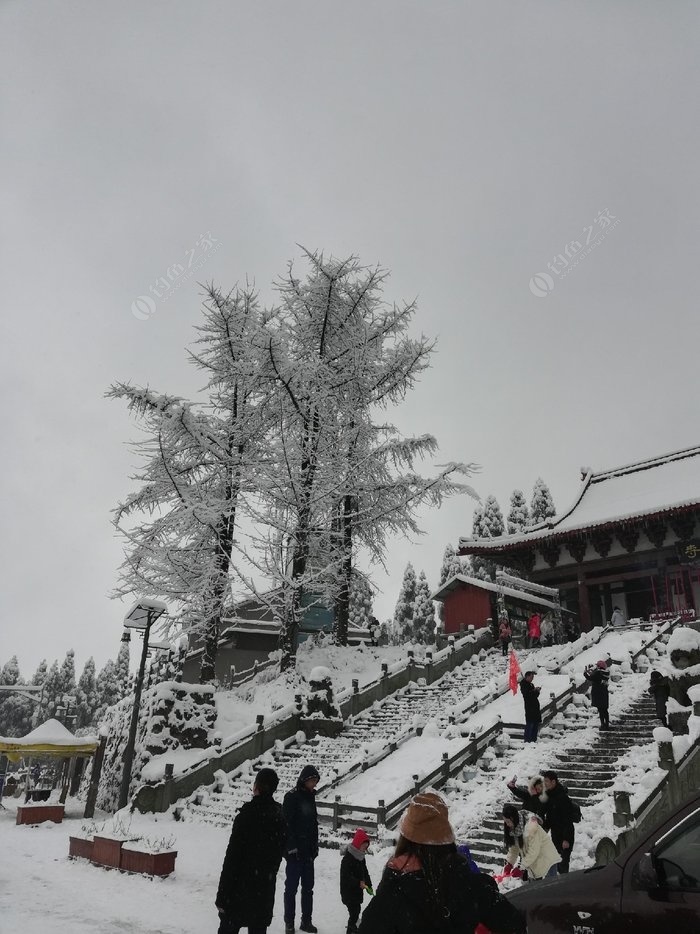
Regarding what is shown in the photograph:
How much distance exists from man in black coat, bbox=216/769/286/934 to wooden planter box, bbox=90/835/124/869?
486 cm

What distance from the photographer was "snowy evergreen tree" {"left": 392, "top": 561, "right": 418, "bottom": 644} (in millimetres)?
59753

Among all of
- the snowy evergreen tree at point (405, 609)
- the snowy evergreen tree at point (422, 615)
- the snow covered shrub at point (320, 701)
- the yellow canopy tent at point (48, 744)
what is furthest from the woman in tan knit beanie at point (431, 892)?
the snowy evergreen tree at point (405, 609)

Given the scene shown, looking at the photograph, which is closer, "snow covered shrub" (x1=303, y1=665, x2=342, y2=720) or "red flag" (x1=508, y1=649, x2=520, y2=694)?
"red flag" (x1=508, y1=649, x2=520, y2=694)

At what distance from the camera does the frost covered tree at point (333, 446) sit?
20.2 m

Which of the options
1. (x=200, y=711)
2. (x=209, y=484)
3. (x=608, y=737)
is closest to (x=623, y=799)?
(x=608, y=737)

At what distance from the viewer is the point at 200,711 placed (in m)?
17.2

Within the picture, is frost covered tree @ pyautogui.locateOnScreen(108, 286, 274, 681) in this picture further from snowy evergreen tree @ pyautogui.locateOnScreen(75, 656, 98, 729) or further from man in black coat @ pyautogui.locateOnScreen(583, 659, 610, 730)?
snowy evergreen tree @ pyautogui.locateOnScreen(75, 656, 98, 729)

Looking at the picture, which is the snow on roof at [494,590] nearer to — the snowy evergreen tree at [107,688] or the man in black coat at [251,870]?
the man in black coat at [251,870]

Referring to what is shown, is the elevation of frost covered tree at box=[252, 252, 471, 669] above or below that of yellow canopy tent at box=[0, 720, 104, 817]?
above

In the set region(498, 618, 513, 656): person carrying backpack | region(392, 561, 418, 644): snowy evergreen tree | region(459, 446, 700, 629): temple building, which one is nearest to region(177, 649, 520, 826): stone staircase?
region(498, 618, 513, 656): person carrying backpack

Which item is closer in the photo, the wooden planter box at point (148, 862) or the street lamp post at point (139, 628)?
the wooden planter box at point (148, 862)

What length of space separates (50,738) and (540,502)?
4398cm

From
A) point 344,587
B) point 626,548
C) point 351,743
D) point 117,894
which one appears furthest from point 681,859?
point 626,548

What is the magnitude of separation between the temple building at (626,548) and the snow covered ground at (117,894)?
61.8 feet
